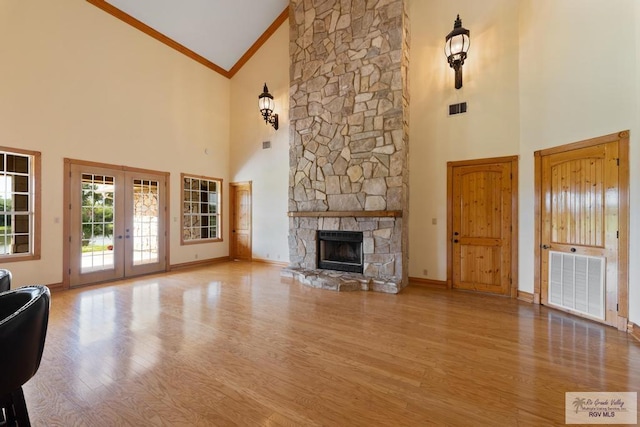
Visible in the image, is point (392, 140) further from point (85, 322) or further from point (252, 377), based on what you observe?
point (85, 322)

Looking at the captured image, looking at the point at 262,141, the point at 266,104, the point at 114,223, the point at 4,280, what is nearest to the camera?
the point at 4,280

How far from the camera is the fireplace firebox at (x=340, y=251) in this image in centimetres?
517

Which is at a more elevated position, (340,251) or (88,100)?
(88,100)

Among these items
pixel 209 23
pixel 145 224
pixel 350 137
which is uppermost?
pixel 209 23

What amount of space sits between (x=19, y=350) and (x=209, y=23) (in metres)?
Answer: 7.04

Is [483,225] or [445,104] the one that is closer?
[483,225]

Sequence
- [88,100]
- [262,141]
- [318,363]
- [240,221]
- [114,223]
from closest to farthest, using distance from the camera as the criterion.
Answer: [318,363] < [88,100] < [114,223] < [262,141] < [240,221]

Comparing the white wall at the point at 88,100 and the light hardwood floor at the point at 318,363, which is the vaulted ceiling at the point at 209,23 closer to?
the white wall at the point at 88,100

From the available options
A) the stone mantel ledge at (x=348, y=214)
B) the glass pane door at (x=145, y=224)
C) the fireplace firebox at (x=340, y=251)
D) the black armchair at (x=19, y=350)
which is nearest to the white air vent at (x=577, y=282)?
the stone mantel ledge at (x=348, y=214)

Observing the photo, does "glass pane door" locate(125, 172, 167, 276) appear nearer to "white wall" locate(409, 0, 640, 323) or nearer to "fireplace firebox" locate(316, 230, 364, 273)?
"fireplace firebox" locate(316, 230, 364, 273)

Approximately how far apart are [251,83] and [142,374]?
698 centimetres

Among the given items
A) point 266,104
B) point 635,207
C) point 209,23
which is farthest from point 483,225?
point 209,23

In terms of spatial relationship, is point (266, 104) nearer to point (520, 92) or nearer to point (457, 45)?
point (457, 45)

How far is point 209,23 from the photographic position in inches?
245
